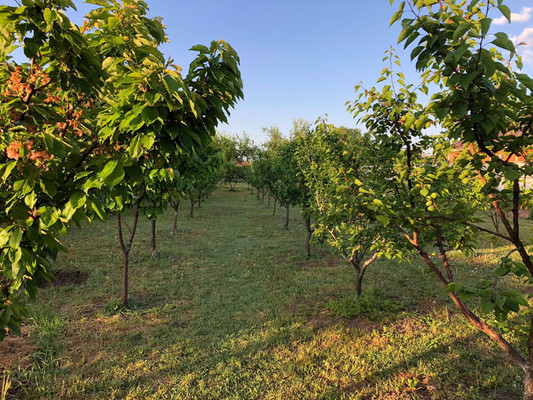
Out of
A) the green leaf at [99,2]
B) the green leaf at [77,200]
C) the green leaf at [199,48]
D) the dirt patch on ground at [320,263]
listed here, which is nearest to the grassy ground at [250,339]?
the dirt patch on ground at [320,263]

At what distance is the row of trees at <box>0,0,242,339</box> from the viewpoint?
1.75m

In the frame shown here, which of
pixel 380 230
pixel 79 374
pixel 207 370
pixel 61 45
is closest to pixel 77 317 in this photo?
pixel 79 374

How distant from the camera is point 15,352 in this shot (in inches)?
174

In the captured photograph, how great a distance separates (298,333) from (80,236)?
37.7 feet

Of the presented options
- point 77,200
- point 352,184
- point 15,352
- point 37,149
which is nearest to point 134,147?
point 77,200

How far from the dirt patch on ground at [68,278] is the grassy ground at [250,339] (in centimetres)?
6

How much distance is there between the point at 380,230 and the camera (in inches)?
167

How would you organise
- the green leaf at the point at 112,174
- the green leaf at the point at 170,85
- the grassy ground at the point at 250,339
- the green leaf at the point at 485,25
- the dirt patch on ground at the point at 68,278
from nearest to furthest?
the green leaf at the point at 485,25 < the green leaf at the point at 170,85 < the green leaf at the point at 112,174 < the grassy ground at the point at 250,339 < the dirt patch on ground at the point at 68,278

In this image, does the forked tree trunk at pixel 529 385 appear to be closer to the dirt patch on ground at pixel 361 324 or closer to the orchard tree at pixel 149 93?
the dirt patch on ground at pixel 361 324

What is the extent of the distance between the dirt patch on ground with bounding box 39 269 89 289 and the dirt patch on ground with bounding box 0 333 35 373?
8.48 ft

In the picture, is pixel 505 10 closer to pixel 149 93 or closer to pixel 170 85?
pixel 170 85

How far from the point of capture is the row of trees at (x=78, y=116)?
175 centimetres

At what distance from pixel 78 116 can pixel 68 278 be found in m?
7.16

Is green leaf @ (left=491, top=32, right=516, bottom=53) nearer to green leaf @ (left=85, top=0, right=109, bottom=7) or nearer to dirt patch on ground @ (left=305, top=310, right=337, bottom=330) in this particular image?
green leaf @ (left=85, top=0, right=109, bottom=7)
